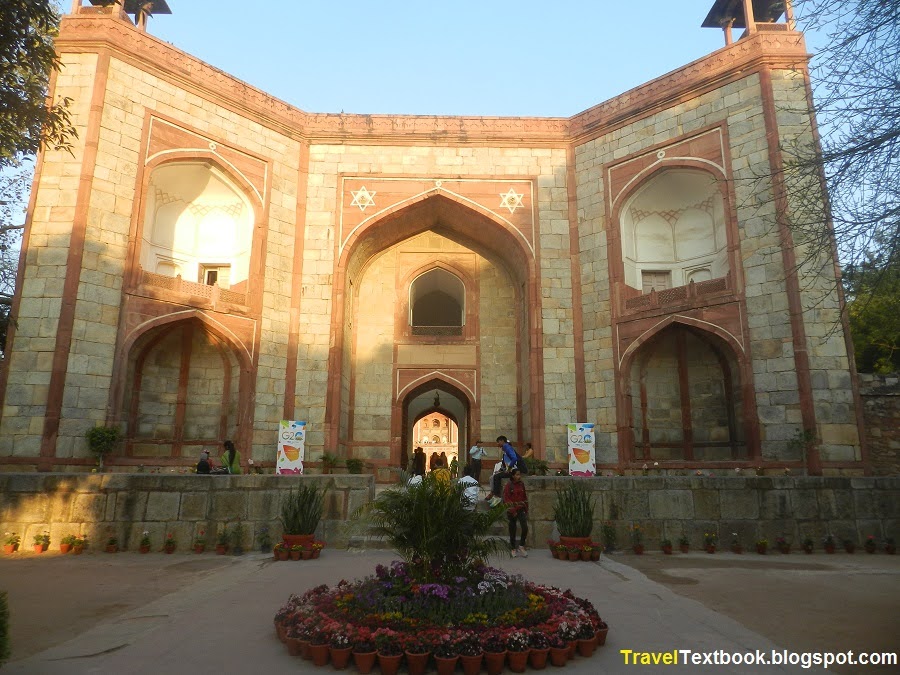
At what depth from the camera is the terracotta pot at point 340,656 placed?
366 centimetres

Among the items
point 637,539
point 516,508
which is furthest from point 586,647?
point 637,539

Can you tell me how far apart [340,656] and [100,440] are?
9.77m

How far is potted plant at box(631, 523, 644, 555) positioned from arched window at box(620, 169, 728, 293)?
7.33 m

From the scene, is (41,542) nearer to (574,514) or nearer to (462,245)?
(574,514)

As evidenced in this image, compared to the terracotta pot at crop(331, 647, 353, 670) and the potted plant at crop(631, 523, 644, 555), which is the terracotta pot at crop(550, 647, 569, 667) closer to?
the terracotta pot at crop(331, 647, 353, 670)

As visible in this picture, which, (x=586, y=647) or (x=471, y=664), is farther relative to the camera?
(x=586, y=647)

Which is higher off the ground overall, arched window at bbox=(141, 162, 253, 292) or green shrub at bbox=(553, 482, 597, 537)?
arched window at bbox=(141, 162, 253, 292)

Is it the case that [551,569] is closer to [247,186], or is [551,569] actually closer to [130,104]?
[247,186]

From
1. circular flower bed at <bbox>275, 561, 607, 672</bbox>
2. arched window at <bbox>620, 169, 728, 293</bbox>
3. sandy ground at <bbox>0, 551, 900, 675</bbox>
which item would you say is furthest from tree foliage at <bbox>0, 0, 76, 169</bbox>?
arched window at <bbox>620, 169, 728, 293</bbox>

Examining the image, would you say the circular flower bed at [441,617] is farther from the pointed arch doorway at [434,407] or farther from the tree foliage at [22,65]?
the pointed arch doorway at [434,407]

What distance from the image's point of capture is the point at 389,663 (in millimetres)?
3539

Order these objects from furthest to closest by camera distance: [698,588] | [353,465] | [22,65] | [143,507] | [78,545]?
[353,465] → [143,507] → [78,545] → [22,65] → [698,588]

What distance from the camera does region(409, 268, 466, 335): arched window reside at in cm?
1736

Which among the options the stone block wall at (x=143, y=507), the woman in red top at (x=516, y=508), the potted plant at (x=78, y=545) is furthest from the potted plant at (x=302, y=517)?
the potted plant at (x=78, y=545)
